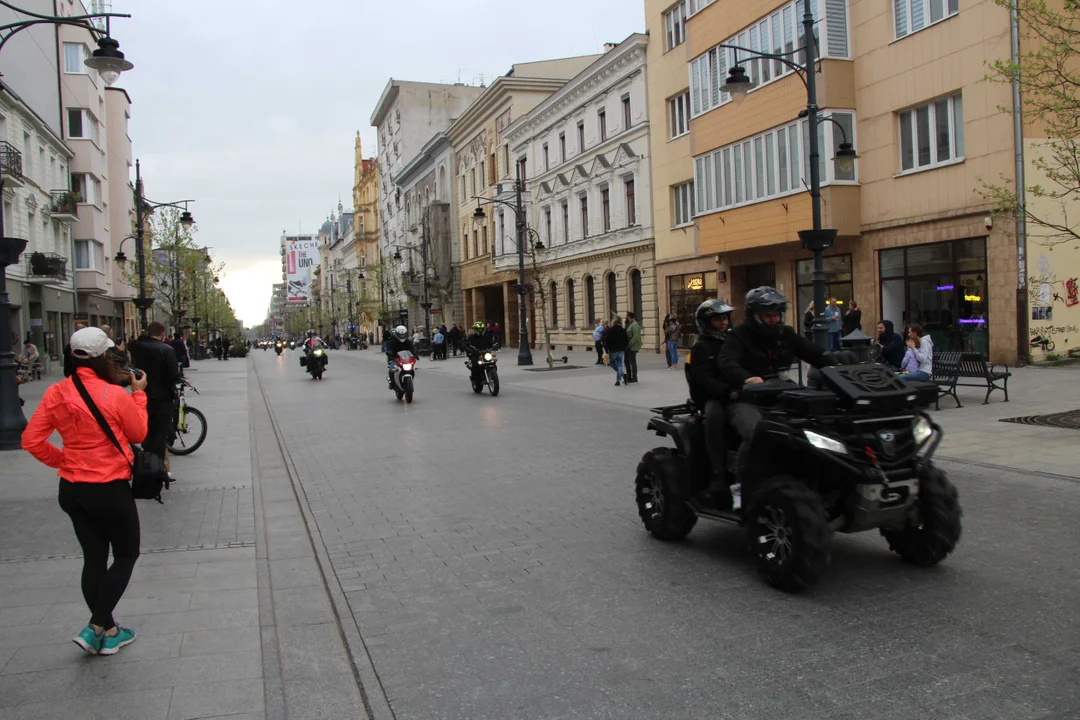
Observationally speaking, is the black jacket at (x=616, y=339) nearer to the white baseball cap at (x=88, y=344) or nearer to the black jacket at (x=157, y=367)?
the black jacket at (x=157, y=367)

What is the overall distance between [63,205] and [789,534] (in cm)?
3919

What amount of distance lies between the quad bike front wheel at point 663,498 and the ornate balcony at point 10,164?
2959 centimetres

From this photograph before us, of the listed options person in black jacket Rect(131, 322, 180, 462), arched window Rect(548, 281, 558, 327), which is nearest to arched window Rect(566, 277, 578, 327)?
arched window Rect(548, 281, 558, 327)

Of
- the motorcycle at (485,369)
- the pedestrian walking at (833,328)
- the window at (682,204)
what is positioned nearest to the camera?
the pedestrian walking at (833,328)

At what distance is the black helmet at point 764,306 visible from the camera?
546 centimetres

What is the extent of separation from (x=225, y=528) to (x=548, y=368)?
843 inches

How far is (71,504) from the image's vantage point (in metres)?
4.31

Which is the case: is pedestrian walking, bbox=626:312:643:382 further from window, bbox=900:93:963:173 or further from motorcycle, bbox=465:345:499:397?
window, bbox=900:93:963:173

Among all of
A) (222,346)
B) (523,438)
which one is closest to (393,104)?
(222,346)

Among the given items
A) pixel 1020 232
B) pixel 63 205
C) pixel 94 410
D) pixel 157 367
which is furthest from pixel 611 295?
pixel 94 410

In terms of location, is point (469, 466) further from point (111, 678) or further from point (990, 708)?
point (990, 708)

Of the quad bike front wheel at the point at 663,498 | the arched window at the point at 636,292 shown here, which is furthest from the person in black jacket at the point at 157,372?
the arched window at the point at 636,292

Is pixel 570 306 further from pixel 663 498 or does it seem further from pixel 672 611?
pixel 672 611

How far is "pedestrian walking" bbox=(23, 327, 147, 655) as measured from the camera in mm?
4297
